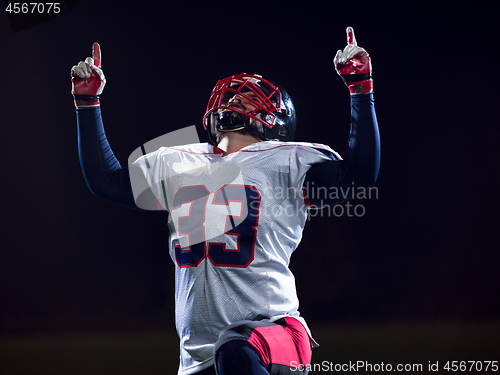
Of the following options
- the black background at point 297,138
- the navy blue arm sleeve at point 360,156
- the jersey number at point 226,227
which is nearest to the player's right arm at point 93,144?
the jersey number at point 226,227

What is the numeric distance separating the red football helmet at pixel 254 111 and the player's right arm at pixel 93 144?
0.27m

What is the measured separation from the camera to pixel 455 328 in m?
2.38

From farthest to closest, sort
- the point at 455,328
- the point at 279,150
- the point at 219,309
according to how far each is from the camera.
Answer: the point at 455,328, the point at 279,150, the point at 219,309

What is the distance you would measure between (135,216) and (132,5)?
43.1 inches

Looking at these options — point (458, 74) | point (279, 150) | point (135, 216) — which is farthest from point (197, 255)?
point (458, 74)

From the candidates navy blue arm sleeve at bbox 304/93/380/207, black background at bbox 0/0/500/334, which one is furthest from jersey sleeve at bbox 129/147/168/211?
Result: black background at bbox 0/0/500/334

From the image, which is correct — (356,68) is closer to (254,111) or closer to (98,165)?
(254,111)

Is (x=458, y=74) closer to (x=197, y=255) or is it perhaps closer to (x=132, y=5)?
(x=132, y=5)

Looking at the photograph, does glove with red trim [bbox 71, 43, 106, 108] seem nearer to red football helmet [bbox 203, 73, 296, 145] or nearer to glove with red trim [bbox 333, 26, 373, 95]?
red football helmet [bbox 203, 73, 296, 145]

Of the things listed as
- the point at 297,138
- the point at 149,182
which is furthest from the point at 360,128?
the point at 297,138

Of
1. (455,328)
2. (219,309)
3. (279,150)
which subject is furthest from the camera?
(455,328)

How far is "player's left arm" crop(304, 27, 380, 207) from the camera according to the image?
1.01 metres

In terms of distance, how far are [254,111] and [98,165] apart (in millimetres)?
401

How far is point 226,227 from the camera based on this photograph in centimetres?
104
